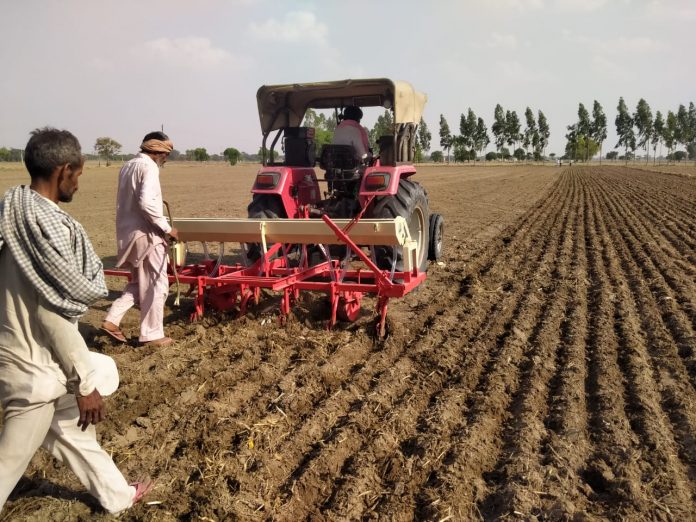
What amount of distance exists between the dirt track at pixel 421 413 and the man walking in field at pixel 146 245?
0.23m

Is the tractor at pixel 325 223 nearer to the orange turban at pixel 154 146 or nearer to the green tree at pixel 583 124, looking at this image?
the orange turban at pixel 154 146

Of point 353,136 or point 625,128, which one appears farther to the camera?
point 625,128

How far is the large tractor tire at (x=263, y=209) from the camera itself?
5858 millimetres

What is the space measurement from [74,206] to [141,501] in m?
15.9

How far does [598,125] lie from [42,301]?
3724 inches

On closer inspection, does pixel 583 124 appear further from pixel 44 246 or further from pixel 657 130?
pixel 44 246

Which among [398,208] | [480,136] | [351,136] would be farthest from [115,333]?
[480,136]

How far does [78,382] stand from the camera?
214 centimetres

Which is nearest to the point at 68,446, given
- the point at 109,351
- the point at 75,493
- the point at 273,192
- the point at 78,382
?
the point at 78,382

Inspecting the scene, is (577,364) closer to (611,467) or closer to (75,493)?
(611,467)

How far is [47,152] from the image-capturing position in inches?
83.0

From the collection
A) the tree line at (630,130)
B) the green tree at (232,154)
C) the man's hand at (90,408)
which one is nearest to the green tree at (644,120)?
the tree line at (630,130)

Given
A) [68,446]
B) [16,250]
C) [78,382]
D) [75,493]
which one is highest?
[16,250]

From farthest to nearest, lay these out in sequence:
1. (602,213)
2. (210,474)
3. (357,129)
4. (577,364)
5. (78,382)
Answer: (602,213) < (357,129) < (577,364) < (210,474) < (78,382)
